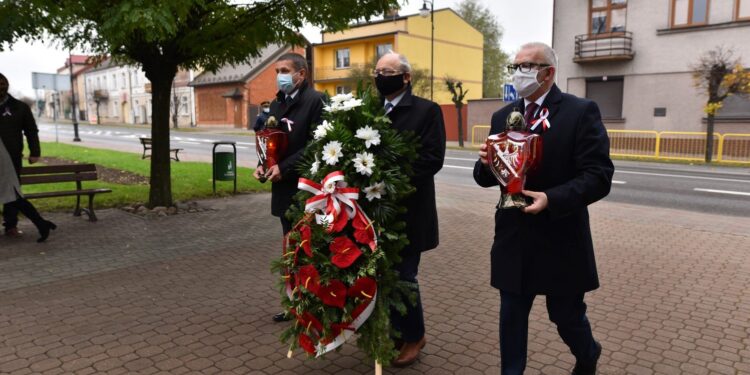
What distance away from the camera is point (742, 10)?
23.7 m

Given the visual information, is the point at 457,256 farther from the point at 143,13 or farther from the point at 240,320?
the point at 143,13

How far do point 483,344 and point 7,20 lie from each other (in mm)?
7044

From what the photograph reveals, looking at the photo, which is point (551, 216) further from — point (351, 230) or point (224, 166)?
point (224, 166)

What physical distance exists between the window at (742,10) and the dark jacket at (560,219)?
Answer: 25.9 metres

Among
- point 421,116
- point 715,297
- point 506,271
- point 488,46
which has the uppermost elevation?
point 488,46

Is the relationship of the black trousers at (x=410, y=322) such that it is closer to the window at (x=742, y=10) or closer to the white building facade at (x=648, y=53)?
the white building facade at (x=648, y=53)

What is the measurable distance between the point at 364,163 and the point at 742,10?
87.3 feet

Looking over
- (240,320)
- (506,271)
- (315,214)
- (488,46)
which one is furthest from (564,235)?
(488,46)

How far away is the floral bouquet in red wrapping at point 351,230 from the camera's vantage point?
3250mm

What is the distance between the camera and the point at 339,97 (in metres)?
3.35

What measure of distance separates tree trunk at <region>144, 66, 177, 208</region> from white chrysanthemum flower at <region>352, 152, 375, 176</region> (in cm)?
688

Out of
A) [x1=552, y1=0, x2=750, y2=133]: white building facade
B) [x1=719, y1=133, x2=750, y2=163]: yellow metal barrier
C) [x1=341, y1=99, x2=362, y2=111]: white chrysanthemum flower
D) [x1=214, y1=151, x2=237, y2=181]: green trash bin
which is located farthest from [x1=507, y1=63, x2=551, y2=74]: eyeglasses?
[x1=552, y1=0, x2=750, y2=133]: white building facade

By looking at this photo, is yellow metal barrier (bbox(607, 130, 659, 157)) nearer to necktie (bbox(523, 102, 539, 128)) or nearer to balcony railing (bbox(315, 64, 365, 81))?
necktie (bbox(523, 102, 539, 128))

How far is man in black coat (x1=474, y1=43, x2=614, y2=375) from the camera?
9.25 feet
